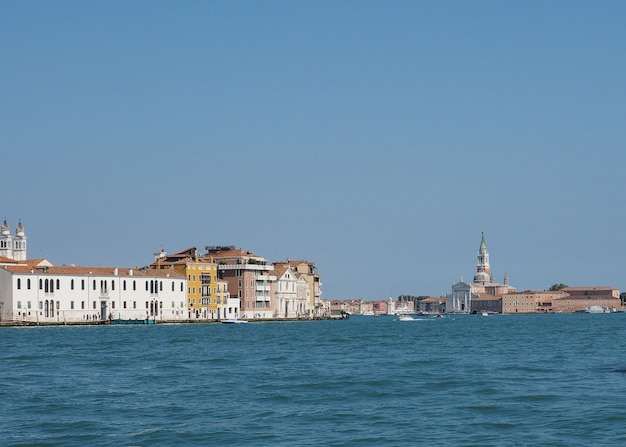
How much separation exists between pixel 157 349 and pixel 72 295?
126 ft

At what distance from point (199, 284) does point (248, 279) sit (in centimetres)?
910

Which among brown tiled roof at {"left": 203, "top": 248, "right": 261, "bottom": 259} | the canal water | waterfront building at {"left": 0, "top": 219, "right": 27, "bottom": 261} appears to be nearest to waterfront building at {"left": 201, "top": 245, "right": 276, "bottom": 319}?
brown tiled roof at {"left": 203, "top": 248, "right": 261, "bottom": 259}

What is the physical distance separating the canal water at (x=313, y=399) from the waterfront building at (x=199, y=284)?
54192 millimetres

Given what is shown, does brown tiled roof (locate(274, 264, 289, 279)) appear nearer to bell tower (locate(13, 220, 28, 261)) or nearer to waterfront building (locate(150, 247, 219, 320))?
waterfront building (locate(150, 247, 219, 320))

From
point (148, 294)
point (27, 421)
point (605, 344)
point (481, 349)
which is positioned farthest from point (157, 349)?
point (148, 294)

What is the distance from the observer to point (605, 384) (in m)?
26.6

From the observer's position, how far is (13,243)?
110875 mm

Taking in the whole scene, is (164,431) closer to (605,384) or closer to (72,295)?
(605,384)

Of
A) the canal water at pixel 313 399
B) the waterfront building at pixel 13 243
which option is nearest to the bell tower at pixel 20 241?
the waterfront building at pixel 13 243

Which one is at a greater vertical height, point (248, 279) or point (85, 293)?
point (248, 279)

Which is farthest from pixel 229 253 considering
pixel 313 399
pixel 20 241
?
pixel 313 399

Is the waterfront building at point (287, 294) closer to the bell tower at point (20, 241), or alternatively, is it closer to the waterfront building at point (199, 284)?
the waterfront building at point (199, 284)

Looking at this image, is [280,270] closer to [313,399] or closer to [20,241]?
[20,241]

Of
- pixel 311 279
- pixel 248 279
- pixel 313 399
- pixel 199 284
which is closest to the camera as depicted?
pixel 313 399
